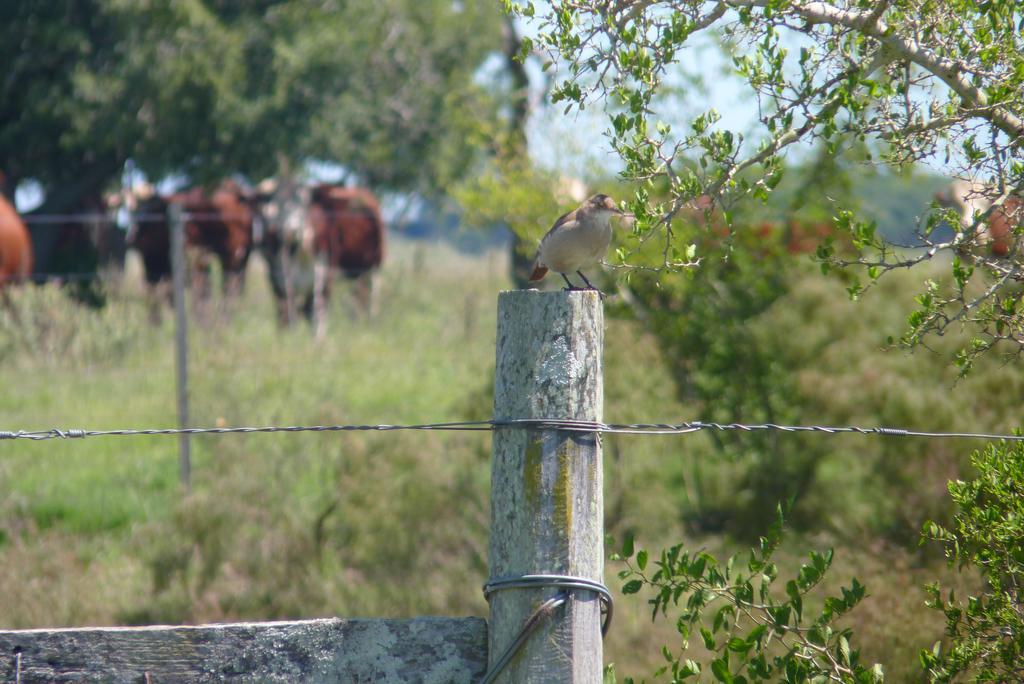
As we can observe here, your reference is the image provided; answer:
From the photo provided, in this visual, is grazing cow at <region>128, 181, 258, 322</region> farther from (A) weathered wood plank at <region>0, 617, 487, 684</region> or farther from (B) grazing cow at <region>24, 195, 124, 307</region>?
(A) weathered wood plank at <region>0, 617, 487, 684</region>

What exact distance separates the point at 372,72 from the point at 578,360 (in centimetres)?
1946

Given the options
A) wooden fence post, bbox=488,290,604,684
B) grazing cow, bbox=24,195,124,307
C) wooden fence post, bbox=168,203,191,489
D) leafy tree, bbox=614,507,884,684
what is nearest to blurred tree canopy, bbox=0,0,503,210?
grazing cow, bbox=24,195,124,307

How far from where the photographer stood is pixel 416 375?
13047 millimetres

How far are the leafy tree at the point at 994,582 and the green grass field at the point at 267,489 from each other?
8.73 ft

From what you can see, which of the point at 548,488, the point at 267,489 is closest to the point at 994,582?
the point at 548,488

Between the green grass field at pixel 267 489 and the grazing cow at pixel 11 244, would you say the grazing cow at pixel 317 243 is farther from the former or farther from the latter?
the green grass field at pixel 267 489

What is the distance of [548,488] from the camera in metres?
2.80

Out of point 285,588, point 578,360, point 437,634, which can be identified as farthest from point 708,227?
point 285,588

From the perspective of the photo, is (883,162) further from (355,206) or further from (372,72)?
(372,72)

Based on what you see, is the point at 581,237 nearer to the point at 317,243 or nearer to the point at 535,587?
the point at 535,587

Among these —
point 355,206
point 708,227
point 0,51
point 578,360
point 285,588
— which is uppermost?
point 0,51

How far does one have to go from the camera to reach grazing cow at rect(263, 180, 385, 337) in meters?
17.9

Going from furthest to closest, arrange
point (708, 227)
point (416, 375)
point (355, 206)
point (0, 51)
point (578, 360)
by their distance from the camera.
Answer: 1. point (355, 206)
2. point (0, 51)
3. point (416, 375)
4. point (708, 227)
5. point (578, 360)

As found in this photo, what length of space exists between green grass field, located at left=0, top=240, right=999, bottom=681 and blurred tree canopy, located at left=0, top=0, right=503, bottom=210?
5502mm
